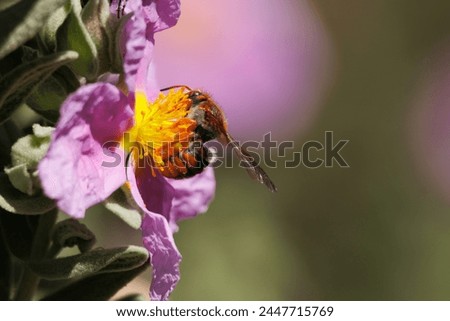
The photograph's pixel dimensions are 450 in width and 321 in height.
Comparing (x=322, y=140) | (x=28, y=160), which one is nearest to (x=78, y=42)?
(x=28, y=160)

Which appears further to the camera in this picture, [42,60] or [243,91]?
[243,91]

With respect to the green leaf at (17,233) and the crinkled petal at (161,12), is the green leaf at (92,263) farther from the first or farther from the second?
the crinkled petal at (161,12)

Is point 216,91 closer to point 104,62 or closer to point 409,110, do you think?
point 409,110

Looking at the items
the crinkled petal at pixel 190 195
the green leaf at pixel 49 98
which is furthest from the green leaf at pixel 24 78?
the crinkled petal at pixel 190 195

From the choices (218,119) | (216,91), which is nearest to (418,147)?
(216,91)

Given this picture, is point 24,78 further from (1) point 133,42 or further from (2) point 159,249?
(2) point 159,249
